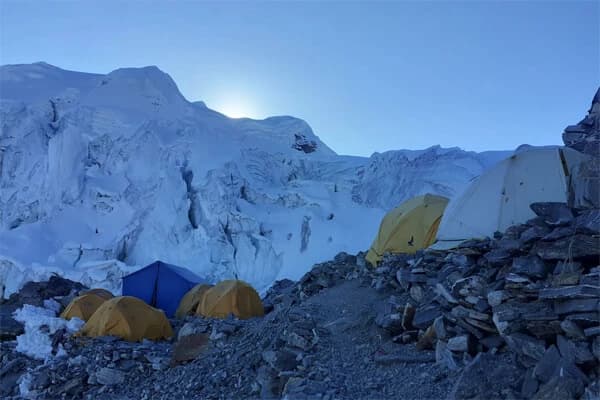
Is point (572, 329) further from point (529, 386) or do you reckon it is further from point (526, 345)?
point (529, 386)

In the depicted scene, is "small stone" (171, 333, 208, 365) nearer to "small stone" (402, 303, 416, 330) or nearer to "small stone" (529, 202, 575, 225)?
"small stone" (402, 303, 416, 330)

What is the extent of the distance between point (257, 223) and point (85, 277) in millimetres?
7077

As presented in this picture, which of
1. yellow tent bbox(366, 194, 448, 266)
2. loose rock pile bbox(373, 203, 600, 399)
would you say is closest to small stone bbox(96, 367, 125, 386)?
loose rock pile bbox(373, 203, 600, 399)

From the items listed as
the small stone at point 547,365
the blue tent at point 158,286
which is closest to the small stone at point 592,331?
the small stone at point 547,365

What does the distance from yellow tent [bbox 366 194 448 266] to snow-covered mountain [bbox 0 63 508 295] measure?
8.67 m

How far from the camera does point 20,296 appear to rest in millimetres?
13891

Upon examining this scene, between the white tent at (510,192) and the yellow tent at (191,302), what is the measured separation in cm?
677

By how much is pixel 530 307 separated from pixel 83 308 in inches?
372

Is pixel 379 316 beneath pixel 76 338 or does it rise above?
above

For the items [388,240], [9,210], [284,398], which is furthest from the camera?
[9,210]

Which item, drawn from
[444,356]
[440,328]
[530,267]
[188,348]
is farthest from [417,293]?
[188,348]

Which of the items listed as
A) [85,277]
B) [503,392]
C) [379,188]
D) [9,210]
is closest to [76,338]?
[503,392]

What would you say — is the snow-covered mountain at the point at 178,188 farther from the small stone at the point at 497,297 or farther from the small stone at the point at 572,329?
the small stone at the point at 572,329

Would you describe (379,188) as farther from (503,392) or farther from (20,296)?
(503,392)
